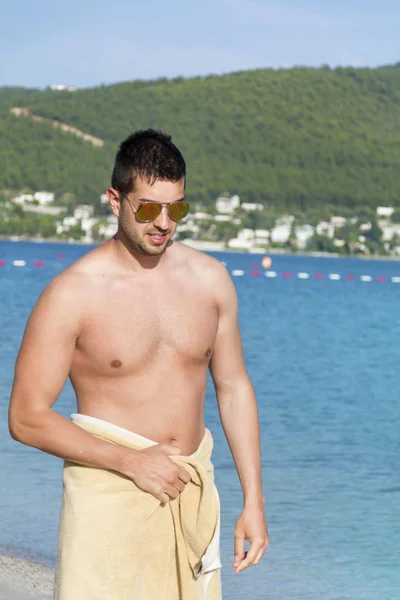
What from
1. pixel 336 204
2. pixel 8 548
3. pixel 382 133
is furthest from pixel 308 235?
pixel 8 548

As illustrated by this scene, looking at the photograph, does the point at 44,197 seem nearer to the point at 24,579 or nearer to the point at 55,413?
the point at 24,579

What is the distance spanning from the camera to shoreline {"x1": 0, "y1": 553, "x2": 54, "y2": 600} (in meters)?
6.73

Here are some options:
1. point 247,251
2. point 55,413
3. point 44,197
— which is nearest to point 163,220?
point 55,413

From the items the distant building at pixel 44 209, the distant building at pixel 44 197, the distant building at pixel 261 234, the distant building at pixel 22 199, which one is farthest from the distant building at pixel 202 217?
the distant building at pixel 22 199

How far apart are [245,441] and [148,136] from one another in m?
0.85

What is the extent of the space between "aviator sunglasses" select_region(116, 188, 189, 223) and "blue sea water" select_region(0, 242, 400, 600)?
488cm

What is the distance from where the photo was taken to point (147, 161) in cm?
311

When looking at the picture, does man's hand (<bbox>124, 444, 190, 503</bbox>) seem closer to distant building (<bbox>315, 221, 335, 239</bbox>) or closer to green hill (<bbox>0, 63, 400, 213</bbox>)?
green hill (<bbox>0, 63, 400, 213</bbox>)

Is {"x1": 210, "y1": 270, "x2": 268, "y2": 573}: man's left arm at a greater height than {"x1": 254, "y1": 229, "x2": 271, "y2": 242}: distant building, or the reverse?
{"x1": 210, "y1": 270, "x2": 268, "y2": 573}: man's left arm

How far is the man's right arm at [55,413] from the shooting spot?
3.05m

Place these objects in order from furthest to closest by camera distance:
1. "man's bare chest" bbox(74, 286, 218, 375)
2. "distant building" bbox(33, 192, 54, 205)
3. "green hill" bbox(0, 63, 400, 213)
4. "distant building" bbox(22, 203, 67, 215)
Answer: "green hill" bbox(0, 63, 400, 213) → "distant building" bbox(33, 192, 54, 205) → "distant building" bbox(22, 203, 67, 215) → "man's bare chest" bbox(74, 286, 218, 375)

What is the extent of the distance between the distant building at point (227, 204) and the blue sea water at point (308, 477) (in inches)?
4278

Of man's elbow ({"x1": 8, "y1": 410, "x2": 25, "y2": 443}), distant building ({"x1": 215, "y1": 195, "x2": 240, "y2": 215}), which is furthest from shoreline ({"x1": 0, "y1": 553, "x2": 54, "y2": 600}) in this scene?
distant building ({"x1": 215, "y1": 195, "x2": 240, "y2": 215})

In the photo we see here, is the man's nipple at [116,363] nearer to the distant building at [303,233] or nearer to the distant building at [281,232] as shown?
the distant building at [281,232]
